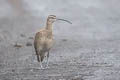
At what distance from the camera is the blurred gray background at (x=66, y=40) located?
10.8 meters

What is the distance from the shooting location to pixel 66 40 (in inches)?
708

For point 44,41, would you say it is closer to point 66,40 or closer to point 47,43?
point 47,43

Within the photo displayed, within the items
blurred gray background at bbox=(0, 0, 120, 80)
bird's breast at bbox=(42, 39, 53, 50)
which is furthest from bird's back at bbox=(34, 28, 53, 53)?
blurred gray background at bbox=(0, 0, 120, 80)

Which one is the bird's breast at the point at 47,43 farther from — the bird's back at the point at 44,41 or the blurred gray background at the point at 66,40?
the blurred gray background at the point at 66,40

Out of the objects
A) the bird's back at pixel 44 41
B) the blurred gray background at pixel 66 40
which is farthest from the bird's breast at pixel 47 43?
the blurred gray background at pixel 66 40

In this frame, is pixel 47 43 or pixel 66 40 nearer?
pixel 47 43

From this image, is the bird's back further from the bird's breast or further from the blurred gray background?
the blurred gray background

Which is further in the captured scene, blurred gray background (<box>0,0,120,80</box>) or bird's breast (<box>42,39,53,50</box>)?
bird's breast (<box>42,39,53,50</box>)

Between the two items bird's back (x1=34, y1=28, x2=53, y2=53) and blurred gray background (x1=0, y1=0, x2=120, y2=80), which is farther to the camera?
bird's back (x1=34, y1=28, x2=53, y2=53)

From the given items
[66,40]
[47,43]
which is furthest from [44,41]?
[66,40]

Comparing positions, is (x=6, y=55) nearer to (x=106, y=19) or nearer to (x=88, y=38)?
(x=88, y=38)

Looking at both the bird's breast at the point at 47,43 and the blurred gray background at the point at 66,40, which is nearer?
the blurred gray background at the point at 66,40

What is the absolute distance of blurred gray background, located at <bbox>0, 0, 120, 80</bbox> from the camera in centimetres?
1083

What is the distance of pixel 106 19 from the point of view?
2558cm
